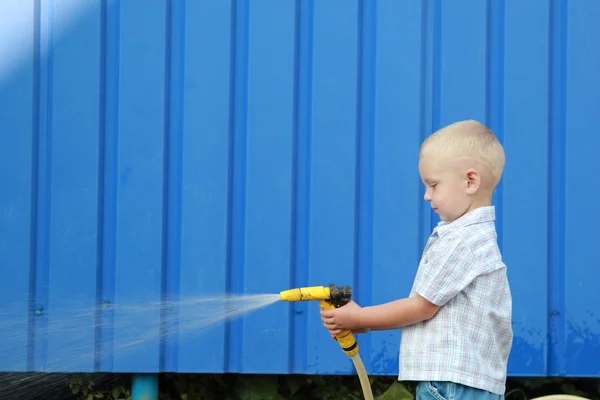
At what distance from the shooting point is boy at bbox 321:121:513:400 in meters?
2.69

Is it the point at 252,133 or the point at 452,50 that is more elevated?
the point at 452,50

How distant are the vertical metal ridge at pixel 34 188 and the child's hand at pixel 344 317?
78.9 inches

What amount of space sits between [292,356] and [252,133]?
1100 mm

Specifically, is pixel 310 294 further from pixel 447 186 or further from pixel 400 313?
pixel 447 186

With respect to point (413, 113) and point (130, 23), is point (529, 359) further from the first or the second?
point (130, 23)

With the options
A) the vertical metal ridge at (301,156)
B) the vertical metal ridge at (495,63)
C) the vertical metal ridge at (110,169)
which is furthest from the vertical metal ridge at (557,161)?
the vertical metal ridge at (110,169)

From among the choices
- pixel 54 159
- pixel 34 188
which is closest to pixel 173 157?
pixel 54 159

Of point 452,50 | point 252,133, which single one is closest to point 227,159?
point 252,133

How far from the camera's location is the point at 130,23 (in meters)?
4.25

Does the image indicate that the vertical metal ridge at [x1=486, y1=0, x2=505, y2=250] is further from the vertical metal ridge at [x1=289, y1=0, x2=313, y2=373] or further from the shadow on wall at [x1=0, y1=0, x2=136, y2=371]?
the shadow on wall at [x1=0, y1=0, x2=136, y2=371]

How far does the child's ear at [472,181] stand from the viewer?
2.73 m

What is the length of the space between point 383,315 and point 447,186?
445 mm

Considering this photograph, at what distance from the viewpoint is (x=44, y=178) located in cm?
429

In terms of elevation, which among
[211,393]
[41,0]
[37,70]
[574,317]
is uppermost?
[41,0]
